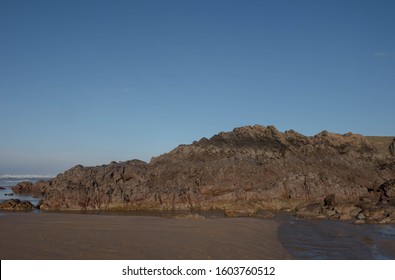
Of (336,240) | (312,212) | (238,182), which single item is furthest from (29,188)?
(336,240)

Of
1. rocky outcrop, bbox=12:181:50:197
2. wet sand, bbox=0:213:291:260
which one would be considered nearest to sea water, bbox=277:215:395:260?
wet sand, bbox=0:213:291:260

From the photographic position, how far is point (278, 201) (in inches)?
936

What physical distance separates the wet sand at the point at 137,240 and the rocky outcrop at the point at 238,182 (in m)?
6.28

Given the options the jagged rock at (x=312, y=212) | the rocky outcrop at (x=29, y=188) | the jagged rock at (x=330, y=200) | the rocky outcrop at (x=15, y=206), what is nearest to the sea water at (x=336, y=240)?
the jagged rock at (x=312, y=212)

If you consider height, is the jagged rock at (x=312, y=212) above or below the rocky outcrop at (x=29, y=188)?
below

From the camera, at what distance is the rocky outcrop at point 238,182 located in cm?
2359

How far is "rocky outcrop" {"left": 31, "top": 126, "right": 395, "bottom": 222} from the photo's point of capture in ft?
77.4

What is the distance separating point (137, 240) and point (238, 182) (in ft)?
46.0

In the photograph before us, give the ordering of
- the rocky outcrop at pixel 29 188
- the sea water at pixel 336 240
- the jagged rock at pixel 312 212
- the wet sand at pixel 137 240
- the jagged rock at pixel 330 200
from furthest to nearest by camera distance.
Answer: the rocky outcrop at pixel 29 188 < the jagged rock at pixel 330 200 < the jagged rock at pixel 312 212 < the sea water at pixel 336 240 < the wet sand at pixel 137 240

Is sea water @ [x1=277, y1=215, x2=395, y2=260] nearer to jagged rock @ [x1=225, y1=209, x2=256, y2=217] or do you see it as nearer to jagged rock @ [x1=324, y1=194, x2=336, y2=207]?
jagged rock @ [x1=225, y1=209, x2=256, y2=217]

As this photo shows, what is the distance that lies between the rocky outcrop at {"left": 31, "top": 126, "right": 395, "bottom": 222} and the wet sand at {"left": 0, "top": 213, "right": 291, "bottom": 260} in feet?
20.6

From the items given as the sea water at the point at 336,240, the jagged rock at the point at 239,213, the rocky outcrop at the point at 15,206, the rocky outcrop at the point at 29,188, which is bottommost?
the sea water at the point at 336,240

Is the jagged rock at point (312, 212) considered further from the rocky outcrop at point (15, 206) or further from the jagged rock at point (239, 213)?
the rocky outcrop at point (15, 206)

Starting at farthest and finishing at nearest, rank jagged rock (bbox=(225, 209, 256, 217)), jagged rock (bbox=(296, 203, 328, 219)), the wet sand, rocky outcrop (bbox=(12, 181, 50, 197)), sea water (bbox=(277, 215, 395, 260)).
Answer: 1. rocky outcrop (bbox=(12, 181, 50, 197))
2. jagged rock (bbox=(225, 209, 256, 217))
3. jagged rock (bbox=(296, 203, 328, 219))
4. sea water (bbox=(277, 215, 395, 260))
5. the wet sand
